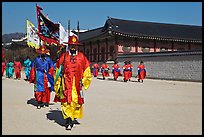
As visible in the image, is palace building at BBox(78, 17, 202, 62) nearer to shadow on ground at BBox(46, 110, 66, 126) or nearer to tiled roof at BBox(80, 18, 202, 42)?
tiled roof at BBox(80, 18, 202, 42)

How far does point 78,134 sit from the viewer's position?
5395 mm

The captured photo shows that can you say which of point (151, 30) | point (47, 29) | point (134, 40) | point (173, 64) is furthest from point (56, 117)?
point (151, 30)

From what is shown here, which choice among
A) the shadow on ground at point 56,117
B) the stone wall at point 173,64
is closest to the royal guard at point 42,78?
the shadow on ground at point 56,117

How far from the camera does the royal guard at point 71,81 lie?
5984 mm

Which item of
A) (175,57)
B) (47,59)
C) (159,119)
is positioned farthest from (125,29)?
(159,119)

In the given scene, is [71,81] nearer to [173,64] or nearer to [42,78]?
[42,78]

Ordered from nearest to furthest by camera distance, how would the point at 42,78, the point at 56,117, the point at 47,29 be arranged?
the point at 56,117 < the point at 42,78 < the point at 47,29

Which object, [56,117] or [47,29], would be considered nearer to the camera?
[56,117]

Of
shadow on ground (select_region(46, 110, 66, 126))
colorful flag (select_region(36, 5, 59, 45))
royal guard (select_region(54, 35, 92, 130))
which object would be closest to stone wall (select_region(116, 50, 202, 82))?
colorful flag (select_region(36, 5, 59, 45))

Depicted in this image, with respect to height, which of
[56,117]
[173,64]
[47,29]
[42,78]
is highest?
[47,29]

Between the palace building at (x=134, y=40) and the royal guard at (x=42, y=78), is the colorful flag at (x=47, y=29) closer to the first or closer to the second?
the royal guard at (x=42, y=78)

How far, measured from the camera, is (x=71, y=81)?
607 cm

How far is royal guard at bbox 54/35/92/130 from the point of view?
598 centimetres

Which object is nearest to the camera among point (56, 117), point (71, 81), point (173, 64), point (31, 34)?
point (71, 81)
